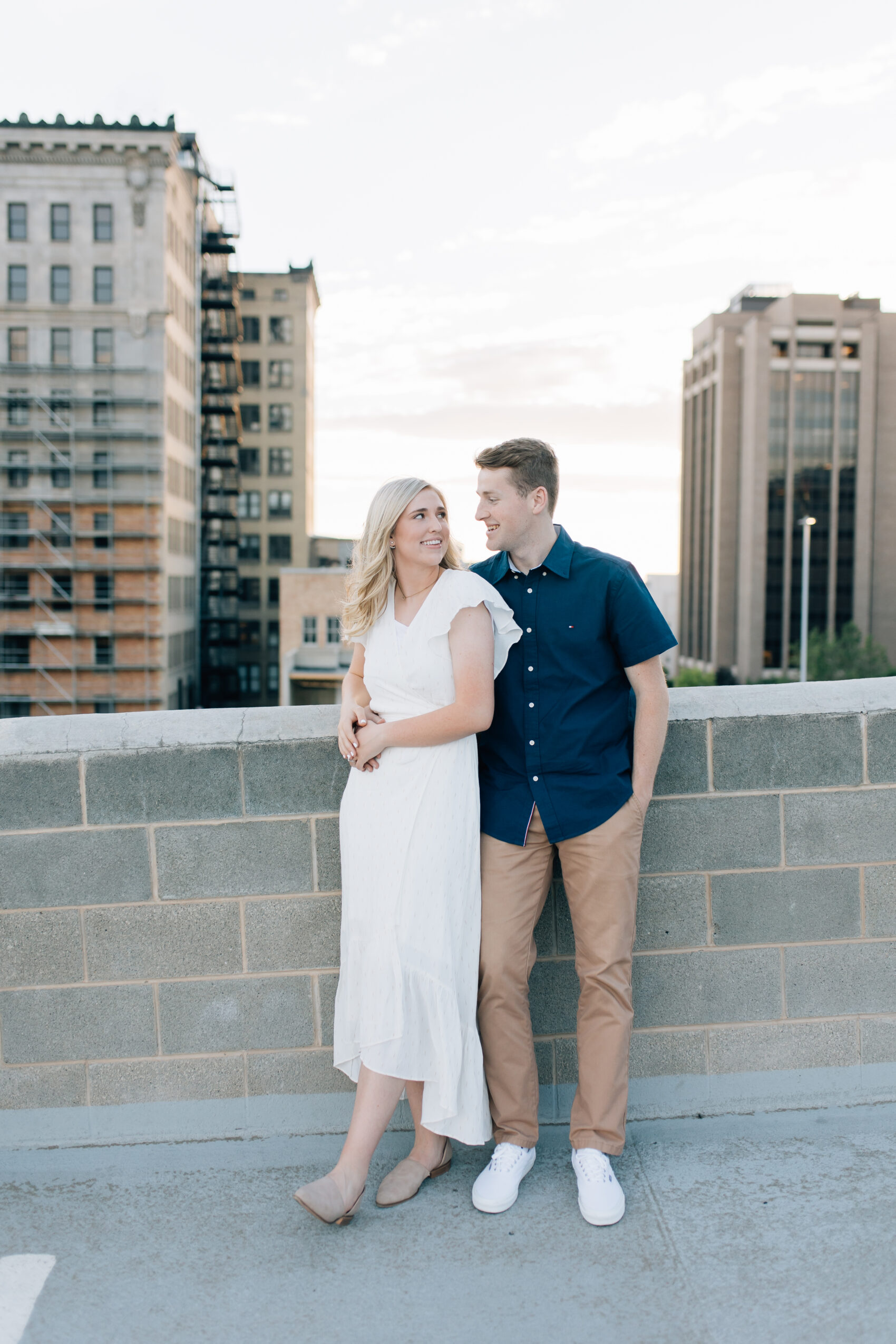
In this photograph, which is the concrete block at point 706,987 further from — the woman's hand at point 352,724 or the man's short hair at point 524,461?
the man's short hair at point 524,461

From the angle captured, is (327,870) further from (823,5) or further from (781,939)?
(823,5)

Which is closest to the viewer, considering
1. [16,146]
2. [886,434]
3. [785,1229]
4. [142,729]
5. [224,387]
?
[785,1229]

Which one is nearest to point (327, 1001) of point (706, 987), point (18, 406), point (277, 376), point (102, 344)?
point (706, 987)

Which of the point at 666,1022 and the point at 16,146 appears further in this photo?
the point at 16,146

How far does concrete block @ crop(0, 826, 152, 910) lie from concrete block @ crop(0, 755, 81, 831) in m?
0.04

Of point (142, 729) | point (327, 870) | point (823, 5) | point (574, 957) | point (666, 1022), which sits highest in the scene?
point (823, 5)

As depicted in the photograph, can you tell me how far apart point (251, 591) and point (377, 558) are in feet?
245

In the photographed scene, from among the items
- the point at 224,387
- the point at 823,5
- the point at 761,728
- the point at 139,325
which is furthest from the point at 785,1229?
the point at 224,387

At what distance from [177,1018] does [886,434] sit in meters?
92.7

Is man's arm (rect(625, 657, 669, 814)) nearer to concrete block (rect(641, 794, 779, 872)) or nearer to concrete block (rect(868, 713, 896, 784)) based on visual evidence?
concrete block (rect(641, 794, 779, 872))

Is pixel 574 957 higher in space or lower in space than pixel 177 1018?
higher

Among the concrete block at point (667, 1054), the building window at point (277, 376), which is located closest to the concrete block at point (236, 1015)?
the concrete block at point (667, 1054)

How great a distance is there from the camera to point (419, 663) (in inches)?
105

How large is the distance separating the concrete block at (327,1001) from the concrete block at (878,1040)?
1576 millimetres
